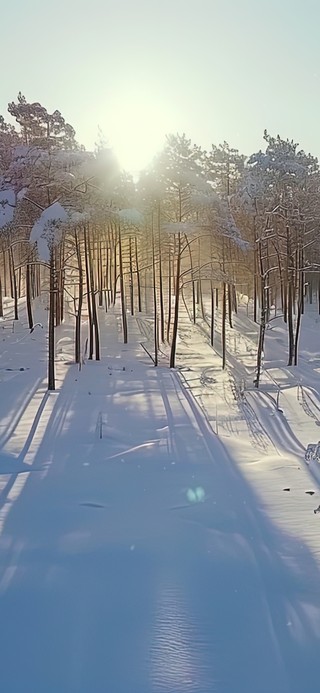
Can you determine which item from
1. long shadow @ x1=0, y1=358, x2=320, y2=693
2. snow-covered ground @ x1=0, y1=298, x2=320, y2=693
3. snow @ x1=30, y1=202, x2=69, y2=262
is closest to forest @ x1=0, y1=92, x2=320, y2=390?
snow @ x1=30, y1=202, x2=69, y2=262

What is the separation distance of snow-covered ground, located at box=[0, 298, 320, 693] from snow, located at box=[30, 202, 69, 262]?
548 centimetres

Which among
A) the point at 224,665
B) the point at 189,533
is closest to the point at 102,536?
the point at 189,533

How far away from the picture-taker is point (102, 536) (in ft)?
22.9

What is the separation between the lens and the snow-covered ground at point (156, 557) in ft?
14.6

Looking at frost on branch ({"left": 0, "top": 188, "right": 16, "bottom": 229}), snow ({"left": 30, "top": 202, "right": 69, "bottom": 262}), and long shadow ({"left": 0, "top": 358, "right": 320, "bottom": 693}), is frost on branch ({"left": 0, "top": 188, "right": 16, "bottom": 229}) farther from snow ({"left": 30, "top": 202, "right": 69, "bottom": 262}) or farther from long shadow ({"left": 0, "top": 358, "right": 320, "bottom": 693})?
long shadow ({"left": 0, "top": 358, "right": 320, "bottom": 693})

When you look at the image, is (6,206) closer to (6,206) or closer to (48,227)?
(6,206)

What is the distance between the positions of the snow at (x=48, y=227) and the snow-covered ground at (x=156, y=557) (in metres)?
5.48

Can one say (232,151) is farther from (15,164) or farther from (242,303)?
(15,164)

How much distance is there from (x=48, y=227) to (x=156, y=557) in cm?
1271

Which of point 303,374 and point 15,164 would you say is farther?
point 303,374

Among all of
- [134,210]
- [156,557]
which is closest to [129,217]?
[134,210]

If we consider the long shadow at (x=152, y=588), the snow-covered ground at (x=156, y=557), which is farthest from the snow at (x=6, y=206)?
the long shadow at (x=152, y=588)

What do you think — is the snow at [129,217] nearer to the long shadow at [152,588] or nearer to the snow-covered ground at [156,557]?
the snow-covered ground at [156,557]

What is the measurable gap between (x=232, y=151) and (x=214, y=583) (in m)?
40.5
